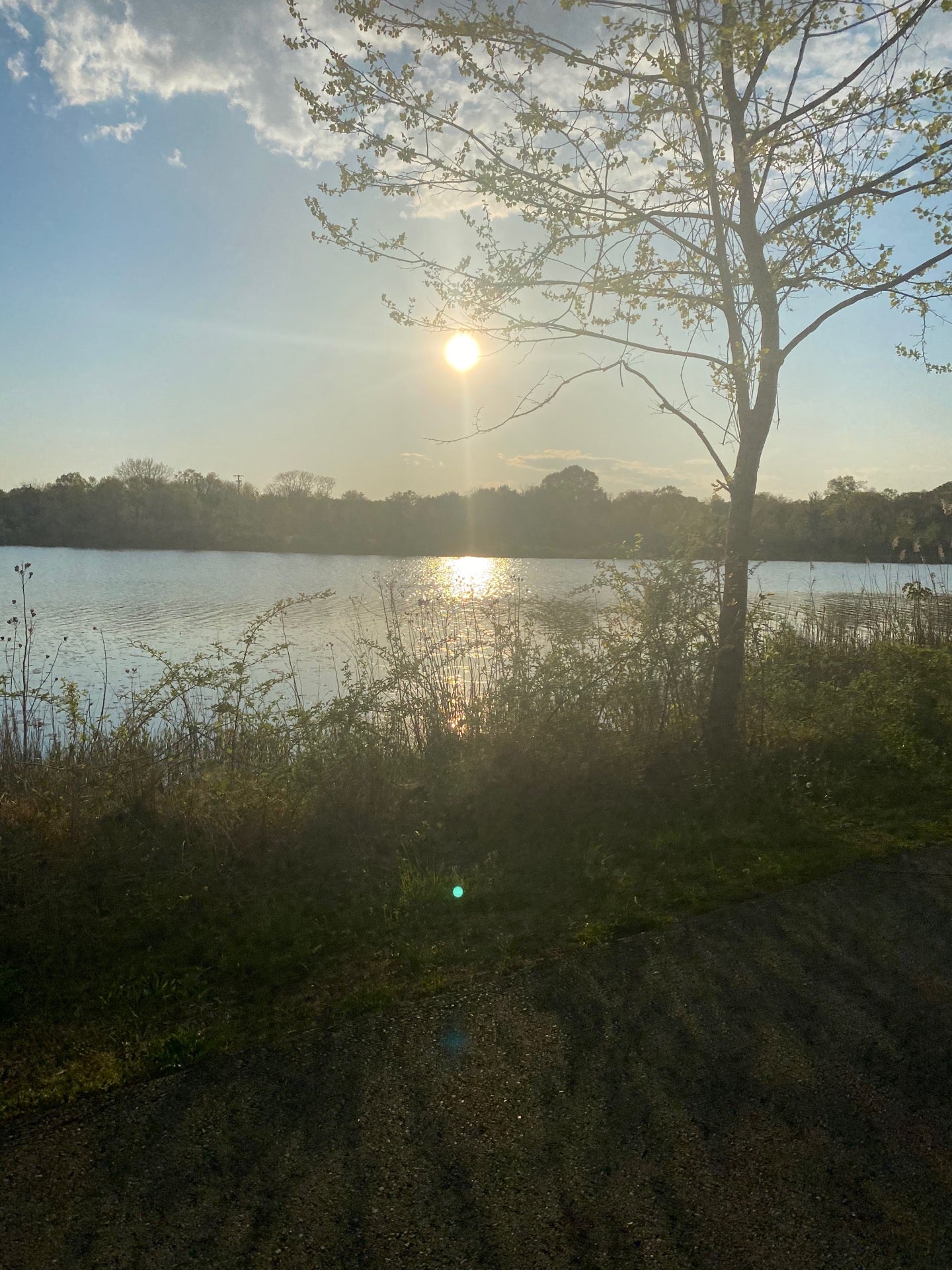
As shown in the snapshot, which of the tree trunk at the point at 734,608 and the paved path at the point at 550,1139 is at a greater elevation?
the tree trunk at the point at 734,608

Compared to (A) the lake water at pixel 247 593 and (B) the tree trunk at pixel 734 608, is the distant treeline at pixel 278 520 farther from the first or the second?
(B) the tree trunk at pixel 734 608

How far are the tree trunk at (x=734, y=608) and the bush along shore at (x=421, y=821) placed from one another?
0.61ft

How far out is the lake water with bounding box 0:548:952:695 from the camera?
11891 mm

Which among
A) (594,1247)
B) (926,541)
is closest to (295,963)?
(594,1247)

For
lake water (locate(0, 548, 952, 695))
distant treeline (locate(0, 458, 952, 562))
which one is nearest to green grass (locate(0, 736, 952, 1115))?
lake water (locate(0, 548, 952, 695))

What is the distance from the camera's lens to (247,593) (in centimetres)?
2153

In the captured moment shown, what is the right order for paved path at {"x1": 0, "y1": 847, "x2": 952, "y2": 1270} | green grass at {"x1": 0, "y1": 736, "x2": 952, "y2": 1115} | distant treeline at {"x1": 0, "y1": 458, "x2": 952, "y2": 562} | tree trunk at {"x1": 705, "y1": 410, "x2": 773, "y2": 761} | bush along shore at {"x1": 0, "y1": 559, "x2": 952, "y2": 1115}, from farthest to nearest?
distant treeline at {"x1": 0, "y1": 458, "x2": 952, "y2": 562} → tree trunk at {"x1": 705, "y1": 410, "x2": 773, "y2": 761} → bush along shore at {"x1": 0, "y1": 559, "x2": 952, "y2": 1115} → green grass at {"x1": 0, "y1": 736, "x2": 952, "y2": 1115} → paved path at {"x1": 0, "y1": 847, "x2": 952, "y2": 1270}

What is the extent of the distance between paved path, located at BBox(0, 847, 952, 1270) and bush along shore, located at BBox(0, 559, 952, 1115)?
38 centimetres

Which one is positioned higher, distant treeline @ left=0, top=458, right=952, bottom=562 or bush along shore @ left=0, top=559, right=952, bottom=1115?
distant treeline @ left=0, top=458, right=952, bottom=562

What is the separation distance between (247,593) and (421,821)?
1741cm

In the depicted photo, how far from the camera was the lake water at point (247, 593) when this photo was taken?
1189cm

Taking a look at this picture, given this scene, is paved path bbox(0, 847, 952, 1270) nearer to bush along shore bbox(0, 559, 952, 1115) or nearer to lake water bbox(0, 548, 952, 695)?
bush along shore bbox(0, 559, 952, 1115)

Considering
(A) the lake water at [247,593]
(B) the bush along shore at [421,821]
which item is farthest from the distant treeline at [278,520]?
(B) the bush along shore at [421,821]

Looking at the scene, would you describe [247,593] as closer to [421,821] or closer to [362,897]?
[421,821]
